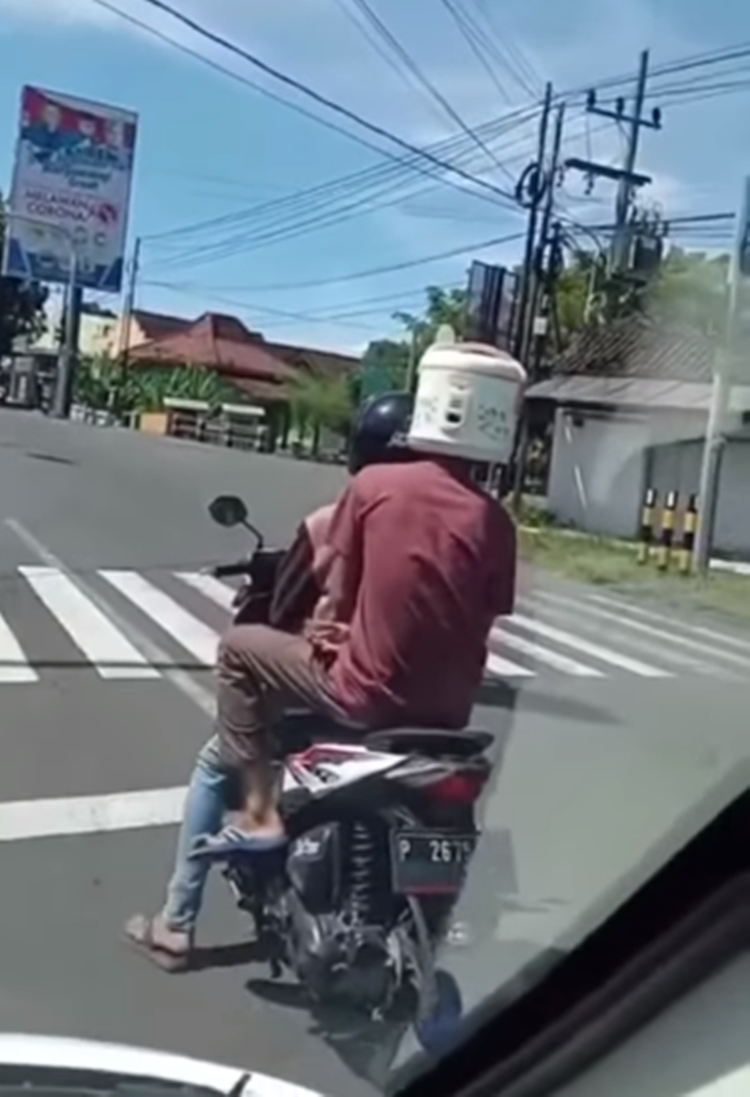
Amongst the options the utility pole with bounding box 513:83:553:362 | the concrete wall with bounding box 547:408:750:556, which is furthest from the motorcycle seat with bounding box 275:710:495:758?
the utility pole with bounding box 513:83:553:362

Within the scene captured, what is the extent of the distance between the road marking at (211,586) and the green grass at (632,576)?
3.14 feet

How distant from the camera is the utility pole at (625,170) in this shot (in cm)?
208

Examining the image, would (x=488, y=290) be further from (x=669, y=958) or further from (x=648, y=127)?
(x=669, y=958)

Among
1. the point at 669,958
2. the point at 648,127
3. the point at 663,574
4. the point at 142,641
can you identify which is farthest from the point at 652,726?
the point at 142,641

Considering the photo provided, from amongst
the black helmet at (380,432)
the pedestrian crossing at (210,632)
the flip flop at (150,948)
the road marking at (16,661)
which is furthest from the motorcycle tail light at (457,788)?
the road marking at (16,661)

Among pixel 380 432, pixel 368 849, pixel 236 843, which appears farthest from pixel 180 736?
pixel 380 432

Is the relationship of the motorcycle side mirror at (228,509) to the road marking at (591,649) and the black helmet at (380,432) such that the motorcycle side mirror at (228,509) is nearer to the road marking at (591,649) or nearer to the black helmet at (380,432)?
the black helmet at (380,432)

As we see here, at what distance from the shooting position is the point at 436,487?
2.70m

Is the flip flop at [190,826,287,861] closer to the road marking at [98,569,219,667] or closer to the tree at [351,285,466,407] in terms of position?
the road marking at [98,569,219,667]

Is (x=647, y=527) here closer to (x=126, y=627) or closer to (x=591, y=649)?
(x=591, y=649)

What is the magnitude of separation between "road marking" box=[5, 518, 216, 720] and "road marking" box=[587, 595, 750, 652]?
1.12 metres

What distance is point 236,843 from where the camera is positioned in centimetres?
313

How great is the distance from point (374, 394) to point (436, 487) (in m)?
0.21

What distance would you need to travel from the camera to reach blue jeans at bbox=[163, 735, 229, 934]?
10.3 feet
